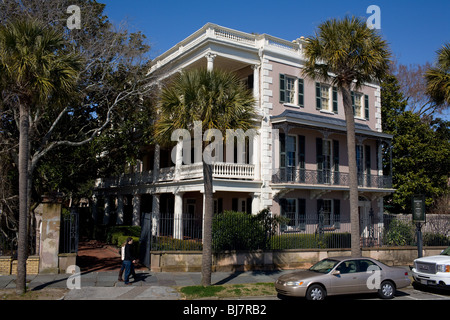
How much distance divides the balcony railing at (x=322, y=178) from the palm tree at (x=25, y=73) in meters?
13.6

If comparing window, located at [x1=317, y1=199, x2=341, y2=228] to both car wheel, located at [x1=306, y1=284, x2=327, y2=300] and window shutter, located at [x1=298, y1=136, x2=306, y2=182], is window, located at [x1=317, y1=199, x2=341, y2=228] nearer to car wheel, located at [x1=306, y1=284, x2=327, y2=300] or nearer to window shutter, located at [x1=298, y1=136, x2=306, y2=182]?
window shutter, located at [x1=298, y1=136, x2=306, y2=182]

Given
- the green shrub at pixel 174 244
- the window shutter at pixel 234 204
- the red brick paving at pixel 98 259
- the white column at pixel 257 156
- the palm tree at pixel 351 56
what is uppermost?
the palm tree at pixel 351 56

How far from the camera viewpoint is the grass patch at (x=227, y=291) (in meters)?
12.8

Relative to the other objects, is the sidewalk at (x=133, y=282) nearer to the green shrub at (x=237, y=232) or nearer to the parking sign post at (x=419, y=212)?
the green shrub at (x=237, y=232)

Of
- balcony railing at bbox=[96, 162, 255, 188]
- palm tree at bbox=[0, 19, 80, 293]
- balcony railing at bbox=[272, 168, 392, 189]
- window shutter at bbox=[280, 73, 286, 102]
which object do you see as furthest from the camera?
window shutter at bbox=[280, 73, 286, 102]

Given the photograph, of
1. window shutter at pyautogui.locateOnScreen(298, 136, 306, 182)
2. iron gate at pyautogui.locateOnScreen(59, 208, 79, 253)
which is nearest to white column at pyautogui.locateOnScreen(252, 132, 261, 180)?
window shutter at pyautogui.locateOnScreen(298, 136, 306, 182)

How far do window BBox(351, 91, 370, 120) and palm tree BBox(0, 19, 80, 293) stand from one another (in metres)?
21.2

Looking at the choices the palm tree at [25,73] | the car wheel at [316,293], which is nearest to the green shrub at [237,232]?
the car wheel at [316,293]

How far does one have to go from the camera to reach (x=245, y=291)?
1342cm

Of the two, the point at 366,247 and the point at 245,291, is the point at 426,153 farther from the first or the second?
the point at 245,291

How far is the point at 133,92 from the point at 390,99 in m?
21.8

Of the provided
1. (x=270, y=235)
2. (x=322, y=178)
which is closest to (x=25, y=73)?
(x=270, y=235)

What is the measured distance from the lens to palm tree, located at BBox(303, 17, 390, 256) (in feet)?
50.0

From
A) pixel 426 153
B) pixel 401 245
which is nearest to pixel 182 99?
pixel 401 245
